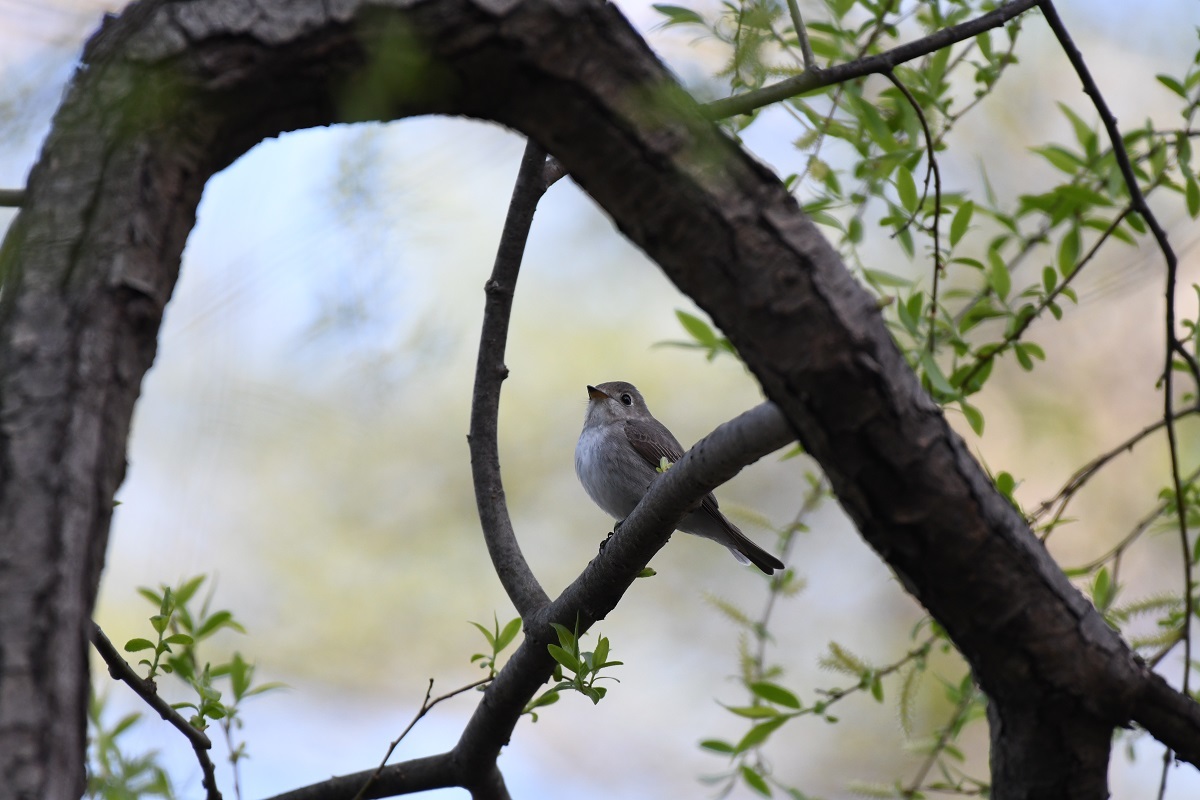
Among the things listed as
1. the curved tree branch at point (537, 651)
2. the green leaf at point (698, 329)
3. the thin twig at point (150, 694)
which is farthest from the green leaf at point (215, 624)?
the green leaf at point (698, 329)

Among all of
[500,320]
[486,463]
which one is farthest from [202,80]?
[486,463]

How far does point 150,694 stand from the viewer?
2.07 metres

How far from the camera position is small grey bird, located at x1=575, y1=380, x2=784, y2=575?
5.41m

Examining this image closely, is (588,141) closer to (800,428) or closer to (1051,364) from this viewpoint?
(800,428)

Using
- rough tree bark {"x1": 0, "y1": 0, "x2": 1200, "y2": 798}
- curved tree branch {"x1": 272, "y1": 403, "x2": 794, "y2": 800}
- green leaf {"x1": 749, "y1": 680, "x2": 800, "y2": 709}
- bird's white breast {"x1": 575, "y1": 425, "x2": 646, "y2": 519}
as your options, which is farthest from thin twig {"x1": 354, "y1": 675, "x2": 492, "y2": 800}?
bird's white breast {"x1": 575, "y1": 425, "x2": 646, "y2": 519}

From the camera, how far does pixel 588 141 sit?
1.31 meters

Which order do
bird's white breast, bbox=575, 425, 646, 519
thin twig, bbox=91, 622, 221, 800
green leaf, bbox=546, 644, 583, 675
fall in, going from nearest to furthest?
thin twig, bbox=91, 622, 221, 800 → green leaf, bbox=546, 644, 583, 675 → bird's white breast, bbox=575, 425, 646, 519

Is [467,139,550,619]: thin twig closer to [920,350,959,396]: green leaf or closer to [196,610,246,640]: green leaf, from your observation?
[196,610,246,640]: green leaf

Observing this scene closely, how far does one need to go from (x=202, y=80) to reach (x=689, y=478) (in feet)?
3.91

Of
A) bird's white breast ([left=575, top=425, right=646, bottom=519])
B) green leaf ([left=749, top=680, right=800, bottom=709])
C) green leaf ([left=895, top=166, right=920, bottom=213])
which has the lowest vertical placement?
green leaf ([left=749, top=680, right=800, bottom=709])

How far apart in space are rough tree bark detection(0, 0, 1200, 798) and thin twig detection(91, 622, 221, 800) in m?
0.96

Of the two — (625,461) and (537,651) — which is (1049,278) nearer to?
(537,651)

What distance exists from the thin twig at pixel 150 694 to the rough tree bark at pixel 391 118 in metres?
0.96

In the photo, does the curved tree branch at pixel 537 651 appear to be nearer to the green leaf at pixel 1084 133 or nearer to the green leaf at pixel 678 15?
the green leaf at pixel 678 15
